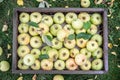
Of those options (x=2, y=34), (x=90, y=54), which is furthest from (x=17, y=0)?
(x=90, y=54)

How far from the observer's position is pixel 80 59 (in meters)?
2.12

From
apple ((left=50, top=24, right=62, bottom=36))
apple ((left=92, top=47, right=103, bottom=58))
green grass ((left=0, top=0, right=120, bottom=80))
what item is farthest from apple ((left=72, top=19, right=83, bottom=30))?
green grass ((left=0, top=0, right=120, bottom=80))

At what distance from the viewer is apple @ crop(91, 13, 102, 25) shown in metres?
2.19

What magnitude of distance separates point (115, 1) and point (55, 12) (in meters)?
0.62

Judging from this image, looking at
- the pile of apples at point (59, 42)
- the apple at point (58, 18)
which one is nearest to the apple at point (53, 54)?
the pile of apples at point (59, 42)

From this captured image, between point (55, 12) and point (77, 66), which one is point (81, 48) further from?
point (55, 12)

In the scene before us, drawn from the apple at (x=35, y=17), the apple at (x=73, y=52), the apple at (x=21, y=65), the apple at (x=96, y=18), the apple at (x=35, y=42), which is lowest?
the apple at (x=21, y=65)

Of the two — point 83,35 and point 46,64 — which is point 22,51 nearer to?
point 46,64

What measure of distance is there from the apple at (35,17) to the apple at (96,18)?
1.23ft

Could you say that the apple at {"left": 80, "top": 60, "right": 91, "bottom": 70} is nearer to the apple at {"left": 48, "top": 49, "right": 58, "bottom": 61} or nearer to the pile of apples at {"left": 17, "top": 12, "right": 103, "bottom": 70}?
the pile of apples at {"left": 17, "top": 12, "right": 103, "bottom": 70}

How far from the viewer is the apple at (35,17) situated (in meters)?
2.17

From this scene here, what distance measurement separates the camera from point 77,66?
2.18 meters

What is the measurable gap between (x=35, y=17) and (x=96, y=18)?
430mm

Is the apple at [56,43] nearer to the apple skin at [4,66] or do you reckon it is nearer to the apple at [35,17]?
the apple at [35,17]
